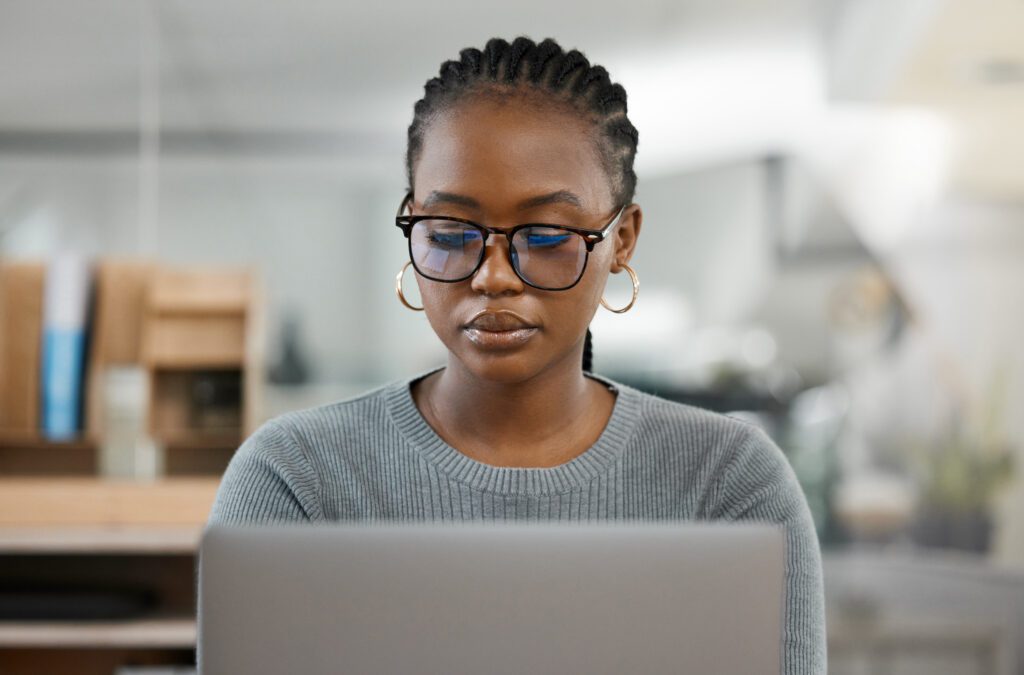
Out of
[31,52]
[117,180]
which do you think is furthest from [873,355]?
[31,52]

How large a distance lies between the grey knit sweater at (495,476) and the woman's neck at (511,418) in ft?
0.06

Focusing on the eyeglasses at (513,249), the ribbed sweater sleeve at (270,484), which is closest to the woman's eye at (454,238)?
the eyeglasses at (513,249)

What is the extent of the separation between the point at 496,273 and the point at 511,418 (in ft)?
0.56

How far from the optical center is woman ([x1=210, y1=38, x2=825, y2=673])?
3.21 feet

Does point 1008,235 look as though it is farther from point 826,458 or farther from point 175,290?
point 175,290

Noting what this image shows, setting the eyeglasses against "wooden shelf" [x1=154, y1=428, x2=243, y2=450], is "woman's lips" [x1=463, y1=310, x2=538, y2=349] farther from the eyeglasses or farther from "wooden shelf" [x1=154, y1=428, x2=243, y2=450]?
"wooden shelf" [x1=154, y1=428, x2=243, y2=450]

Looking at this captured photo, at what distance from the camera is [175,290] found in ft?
8.54

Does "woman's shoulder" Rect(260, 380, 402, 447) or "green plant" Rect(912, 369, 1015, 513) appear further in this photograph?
"green plant" Rect(912, 369, 1015, 513)

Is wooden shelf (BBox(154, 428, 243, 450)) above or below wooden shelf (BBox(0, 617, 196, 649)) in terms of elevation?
above

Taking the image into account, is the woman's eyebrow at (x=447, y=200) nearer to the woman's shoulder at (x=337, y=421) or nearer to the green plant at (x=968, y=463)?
the woman's shoulder at (x=337, y=421)

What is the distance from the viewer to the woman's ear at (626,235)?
1.09m

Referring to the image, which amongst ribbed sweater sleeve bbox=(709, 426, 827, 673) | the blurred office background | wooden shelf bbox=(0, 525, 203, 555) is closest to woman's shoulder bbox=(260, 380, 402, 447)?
ribbed sweater sleeve bbox=(709, 426, 827, 673)

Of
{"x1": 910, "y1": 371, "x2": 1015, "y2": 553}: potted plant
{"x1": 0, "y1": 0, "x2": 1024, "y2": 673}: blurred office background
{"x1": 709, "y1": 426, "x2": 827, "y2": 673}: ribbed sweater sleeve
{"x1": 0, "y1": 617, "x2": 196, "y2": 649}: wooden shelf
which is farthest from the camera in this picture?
{"x1": 910, "y1": 371, "x2": 1015, "y2": 553}: potted plant

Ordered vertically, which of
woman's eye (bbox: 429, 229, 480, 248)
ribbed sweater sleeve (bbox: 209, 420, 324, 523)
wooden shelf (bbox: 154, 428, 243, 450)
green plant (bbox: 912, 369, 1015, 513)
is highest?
woman's eye (bbox: 429, 229, 480, 248)
